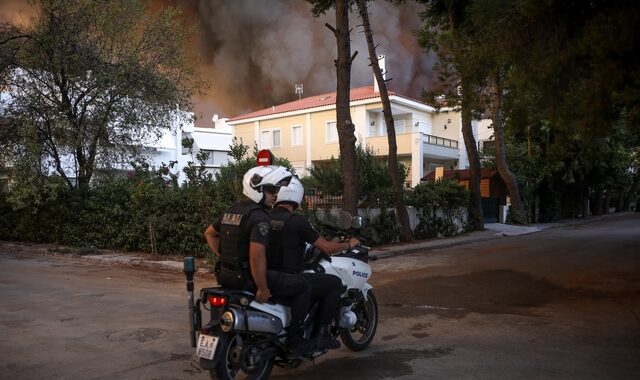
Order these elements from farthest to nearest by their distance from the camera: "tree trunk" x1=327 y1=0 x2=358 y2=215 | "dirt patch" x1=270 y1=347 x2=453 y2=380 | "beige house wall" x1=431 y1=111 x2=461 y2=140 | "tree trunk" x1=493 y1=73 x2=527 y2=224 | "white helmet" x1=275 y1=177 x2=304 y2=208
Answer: "beige house wall" x1=431 y1=111 x2=461 y2=140, "tree trunk" x1=493 y1=73 x2=527 y2=224, "tree trunk" x1=327 y1=0 x2=358 y2=215, "dirt patch" x1=270 y1=347 x2=453 y2=380, "white helmet" x1=275 y1=177 x2=304 y2=208

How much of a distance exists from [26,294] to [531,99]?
33.3 ft

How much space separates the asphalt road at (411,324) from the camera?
547cm

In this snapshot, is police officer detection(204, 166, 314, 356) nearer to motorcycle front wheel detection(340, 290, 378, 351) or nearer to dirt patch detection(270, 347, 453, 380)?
dirt patch detection(270, 347, 453, 380)

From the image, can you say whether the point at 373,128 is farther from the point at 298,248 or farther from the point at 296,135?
the point at 298,248

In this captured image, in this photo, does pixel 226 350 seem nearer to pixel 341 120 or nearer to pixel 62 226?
pixel 341 120

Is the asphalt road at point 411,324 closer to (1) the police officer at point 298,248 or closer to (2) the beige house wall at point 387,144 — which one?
(1) the police officer at point 298,248

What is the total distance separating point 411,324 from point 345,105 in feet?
33.1

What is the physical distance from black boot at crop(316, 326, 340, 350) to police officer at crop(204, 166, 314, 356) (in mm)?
160

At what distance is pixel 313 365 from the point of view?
5.58m

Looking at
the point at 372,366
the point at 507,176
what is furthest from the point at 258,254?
the point at 507,176

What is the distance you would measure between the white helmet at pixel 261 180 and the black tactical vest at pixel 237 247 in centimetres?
10

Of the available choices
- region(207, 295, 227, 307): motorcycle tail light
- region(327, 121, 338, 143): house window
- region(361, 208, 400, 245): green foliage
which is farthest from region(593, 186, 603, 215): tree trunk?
region(207, 295, 227, 307): motorcycle tail light

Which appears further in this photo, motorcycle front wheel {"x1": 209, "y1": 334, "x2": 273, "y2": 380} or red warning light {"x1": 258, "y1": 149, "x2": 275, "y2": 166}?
red warning light {"x1": 258, "y1": 149, "x2": 275, "y2": 166}

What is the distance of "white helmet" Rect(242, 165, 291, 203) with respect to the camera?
4738 millimetres
